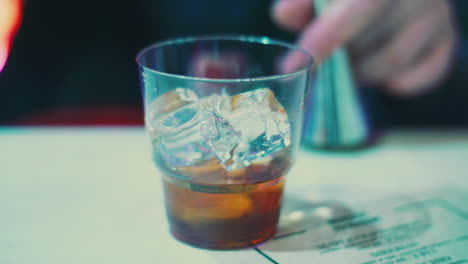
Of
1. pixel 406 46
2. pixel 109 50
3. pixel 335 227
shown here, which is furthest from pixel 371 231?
pixel 109 50

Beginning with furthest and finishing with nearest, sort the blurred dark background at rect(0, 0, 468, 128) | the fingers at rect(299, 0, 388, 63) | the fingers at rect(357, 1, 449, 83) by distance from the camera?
1. the blurred dark background at rect(0, 0, 468, 128)
2. the fingers at rect(357, 1, 449, 83)
3. the fingers at rect(299, 0, 388, 63)

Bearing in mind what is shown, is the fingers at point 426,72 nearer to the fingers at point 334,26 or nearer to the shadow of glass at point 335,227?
the fingers at point 334,26

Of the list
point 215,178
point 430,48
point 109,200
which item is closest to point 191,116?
point 215,178

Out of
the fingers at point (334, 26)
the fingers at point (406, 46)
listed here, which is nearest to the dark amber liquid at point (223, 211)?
the fingers at point (334, 26)

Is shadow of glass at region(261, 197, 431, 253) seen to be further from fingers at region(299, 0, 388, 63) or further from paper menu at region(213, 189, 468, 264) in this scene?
fingers at region(299, 0, 388, 63)

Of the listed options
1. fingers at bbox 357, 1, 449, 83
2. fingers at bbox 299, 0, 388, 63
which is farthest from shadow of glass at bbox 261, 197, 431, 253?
fingers at bbox 357, 1, 449, 83

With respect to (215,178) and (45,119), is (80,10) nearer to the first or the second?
(45,119)

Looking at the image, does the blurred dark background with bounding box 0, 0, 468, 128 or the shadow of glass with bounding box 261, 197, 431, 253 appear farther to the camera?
the blurred dark background with bounding box 0, 0, 468, 128

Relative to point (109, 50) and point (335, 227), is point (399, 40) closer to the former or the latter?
point (335, 227)
